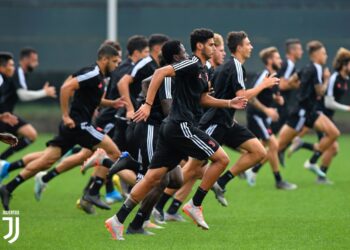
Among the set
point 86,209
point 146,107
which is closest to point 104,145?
point 86,209

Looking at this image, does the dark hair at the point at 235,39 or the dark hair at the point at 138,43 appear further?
the dark hair at the point at 138,43

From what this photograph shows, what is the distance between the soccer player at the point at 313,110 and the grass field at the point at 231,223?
76cm

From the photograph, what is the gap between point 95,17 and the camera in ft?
92.7

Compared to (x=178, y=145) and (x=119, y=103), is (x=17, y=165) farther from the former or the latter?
(x=178, y=145)

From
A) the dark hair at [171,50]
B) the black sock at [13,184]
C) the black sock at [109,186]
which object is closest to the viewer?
the dark hair at [171,50]

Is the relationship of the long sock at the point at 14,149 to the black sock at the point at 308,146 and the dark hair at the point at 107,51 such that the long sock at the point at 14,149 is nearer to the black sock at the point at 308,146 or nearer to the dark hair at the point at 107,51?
the dark hair at the point at 107,51

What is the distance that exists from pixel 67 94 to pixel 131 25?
15.9 meters

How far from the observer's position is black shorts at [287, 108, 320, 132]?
16375 millimetres

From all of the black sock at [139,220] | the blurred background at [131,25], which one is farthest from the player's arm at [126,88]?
the blurred background at [131,25]

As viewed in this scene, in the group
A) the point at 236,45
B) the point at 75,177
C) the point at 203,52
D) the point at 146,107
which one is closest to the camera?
the point at 146,107

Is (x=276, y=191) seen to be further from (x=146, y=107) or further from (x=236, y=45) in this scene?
(x=146, y=107)

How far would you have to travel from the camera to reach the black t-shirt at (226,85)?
11.7 m

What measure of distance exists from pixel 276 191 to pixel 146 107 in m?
5.93

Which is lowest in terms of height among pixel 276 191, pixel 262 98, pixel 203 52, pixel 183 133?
pixel 276 191
